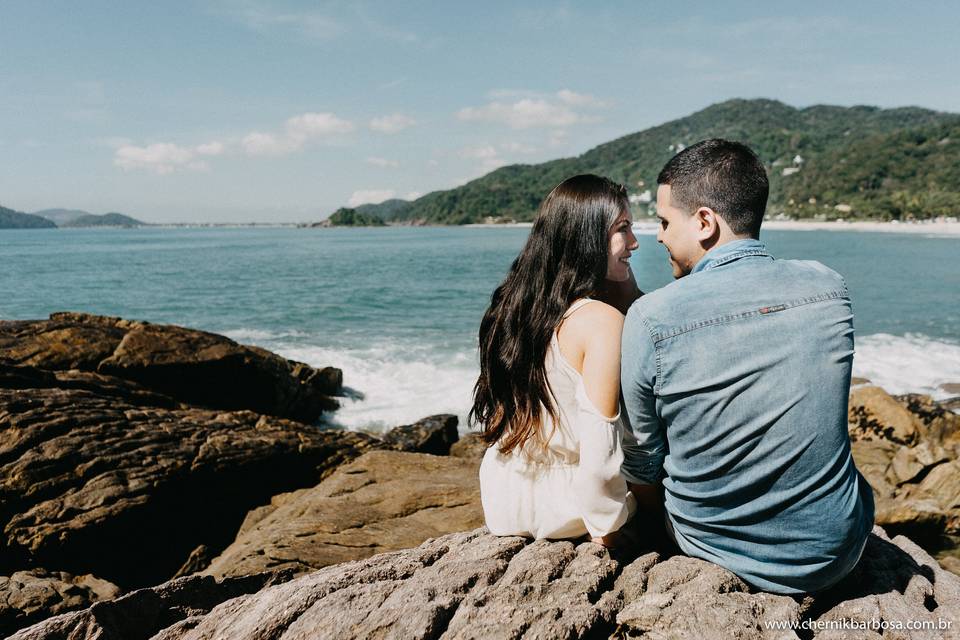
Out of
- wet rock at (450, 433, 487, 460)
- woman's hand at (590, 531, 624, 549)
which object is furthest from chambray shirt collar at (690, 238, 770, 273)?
wet rock at (450, 433, 487, 460)

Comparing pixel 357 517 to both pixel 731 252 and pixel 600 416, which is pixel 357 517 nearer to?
pixel 600 416

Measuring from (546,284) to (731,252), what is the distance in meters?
0.83

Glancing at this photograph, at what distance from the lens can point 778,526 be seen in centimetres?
238

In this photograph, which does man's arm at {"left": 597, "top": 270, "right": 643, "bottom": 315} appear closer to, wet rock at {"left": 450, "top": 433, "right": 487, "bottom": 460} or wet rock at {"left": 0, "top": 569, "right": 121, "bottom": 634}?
wet rock at {"left": 0, "top": 569, "right": 121, "bottom": 634}

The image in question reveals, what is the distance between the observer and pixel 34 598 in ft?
13.9

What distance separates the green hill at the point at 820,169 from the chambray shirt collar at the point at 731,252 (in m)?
48.0

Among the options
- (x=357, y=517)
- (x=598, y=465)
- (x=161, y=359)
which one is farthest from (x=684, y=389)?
(x=161, y=359)

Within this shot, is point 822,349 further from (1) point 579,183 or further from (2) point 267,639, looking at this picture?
(2) point 267,639

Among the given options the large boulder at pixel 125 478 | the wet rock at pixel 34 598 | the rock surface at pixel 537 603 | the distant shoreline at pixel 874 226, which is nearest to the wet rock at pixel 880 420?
the rock surface at pixel 537 603

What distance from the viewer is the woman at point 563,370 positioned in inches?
103

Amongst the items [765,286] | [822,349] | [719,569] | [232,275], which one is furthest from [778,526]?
[232,275]

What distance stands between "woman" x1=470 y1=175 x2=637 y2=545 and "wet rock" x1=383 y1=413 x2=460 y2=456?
707 centimetres

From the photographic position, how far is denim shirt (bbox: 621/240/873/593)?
7.33 feet

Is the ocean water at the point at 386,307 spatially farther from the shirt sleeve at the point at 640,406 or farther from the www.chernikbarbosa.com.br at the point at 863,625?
the www.chernikbarbosa.com.br at the point at 863,625
